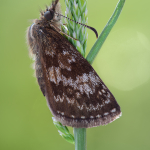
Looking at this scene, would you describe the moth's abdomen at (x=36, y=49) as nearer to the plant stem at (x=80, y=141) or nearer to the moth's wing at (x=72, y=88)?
the moth's wing at (x=72, y=88)

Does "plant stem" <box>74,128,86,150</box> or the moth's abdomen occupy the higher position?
the moth's abdomen

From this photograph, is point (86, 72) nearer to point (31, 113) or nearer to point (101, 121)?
point (101, 121)

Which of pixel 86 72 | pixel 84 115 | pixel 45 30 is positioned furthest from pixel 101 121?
pixel 45 30

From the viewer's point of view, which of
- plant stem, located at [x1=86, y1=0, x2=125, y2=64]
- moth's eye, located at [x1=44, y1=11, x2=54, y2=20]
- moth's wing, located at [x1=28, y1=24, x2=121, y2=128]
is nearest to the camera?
plant stem, located at [x1=86, y1=0, x2=125, y2=64]

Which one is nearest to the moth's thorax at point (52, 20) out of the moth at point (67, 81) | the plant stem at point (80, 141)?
the moth at point (67, 81)

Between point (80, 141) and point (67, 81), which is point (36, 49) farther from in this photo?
point (80, 141)

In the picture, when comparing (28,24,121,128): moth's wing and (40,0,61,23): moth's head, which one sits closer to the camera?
(28,24,121,128): moth's wing

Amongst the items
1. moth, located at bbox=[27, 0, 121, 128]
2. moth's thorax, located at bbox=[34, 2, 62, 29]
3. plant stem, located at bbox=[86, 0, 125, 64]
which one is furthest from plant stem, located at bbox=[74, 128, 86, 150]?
moth's thorax, located at bbox=[34, 2, 62, 29]

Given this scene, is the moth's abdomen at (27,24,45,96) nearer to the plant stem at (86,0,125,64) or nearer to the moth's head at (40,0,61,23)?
the moth's head at (40,0,61,23)
